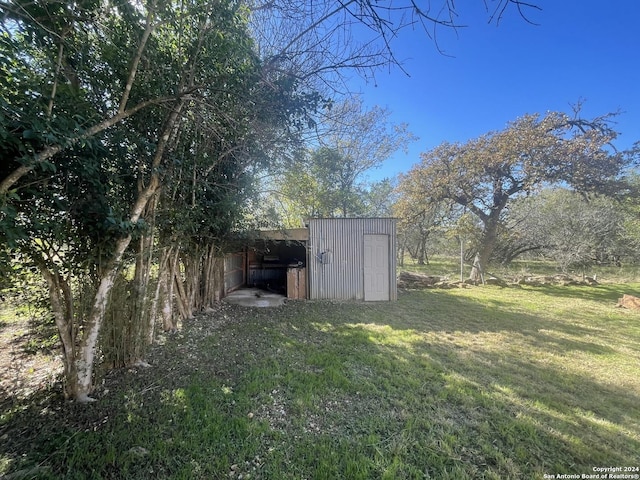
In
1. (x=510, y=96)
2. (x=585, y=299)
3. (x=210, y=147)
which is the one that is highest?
(x=510, y=96)

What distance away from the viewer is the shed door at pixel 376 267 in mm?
7430

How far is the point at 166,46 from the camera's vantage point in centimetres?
272

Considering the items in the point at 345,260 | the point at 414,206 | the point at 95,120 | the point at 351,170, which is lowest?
the point at 345,260

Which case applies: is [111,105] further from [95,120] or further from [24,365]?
[24,365]

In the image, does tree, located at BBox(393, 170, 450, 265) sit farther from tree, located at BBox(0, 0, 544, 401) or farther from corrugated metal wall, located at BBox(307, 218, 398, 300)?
tree, located at BBox(0, 0, 544, 401)

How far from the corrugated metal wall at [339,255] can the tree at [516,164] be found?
5799 mm

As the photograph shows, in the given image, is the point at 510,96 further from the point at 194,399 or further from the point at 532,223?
the point at 194,399

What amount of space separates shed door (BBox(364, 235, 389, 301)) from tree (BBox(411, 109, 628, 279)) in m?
5.74

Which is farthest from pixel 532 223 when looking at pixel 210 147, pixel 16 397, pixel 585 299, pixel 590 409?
pixel 16 397

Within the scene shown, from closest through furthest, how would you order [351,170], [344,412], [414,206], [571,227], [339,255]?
[344,412] < [339,255] < [571,227] < [414,206] < [351,170]

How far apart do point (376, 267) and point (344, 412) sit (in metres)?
5.29

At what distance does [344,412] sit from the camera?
245 cm

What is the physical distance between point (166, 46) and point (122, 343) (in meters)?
3.34

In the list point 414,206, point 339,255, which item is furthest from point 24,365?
point 414,206
